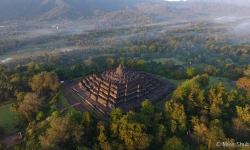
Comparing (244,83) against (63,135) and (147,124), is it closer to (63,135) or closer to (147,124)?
(147,124)

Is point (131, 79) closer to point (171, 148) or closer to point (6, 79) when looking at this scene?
point (171, 148)

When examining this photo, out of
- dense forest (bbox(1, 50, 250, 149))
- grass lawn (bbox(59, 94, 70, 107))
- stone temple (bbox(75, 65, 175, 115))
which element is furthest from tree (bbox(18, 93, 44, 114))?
stone temple (bbox(75, 65, 175, 115))

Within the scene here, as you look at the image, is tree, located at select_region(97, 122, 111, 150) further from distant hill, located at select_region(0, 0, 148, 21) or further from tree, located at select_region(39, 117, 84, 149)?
distant hill, located at select_region(0, 0, 148, 21)

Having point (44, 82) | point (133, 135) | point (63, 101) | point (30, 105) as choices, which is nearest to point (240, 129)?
point (133, 135)

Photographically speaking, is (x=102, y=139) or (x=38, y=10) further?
(x=38, y=10)

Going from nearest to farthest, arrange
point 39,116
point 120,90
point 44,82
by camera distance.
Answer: point 39,116 < point 120,90 < point 44,82

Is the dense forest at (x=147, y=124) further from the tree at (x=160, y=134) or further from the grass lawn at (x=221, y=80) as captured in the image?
the grass lawn at (x=221, y=80)

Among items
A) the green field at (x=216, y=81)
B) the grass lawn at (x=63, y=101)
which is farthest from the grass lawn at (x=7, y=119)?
the green field at (x=216, y=81)

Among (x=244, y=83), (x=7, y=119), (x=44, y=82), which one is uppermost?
(x=44, y=82)
